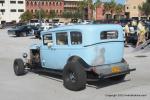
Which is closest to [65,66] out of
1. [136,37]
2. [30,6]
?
[136,37]

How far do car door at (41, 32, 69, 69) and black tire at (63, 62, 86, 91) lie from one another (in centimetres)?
86

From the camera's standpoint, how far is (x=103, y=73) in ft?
37.8

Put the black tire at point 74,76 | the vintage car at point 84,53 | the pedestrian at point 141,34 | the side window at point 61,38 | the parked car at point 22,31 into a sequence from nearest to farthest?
the black tire at point 74,76 < the vintage car at point 84,53 < the side window at point 61,38 < the pedestrian at point 141,34 < the parked car at point 22,31

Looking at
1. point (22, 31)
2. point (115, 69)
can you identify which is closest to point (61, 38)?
point (115, 69)

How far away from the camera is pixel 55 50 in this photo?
1291 cm

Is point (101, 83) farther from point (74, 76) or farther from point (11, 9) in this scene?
point (11, 9)

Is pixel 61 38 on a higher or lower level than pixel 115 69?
higher

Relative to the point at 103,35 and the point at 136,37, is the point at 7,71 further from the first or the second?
the point at 136,37

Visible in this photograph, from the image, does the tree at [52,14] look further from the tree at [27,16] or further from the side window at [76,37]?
the side window at [76,37]

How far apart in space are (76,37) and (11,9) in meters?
134

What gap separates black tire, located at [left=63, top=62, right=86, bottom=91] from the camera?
36.6 ft

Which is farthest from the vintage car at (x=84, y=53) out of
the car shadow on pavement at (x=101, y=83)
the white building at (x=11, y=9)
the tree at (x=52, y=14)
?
the white building at (x=11, y=9)

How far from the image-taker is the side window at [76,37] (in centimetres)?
1187

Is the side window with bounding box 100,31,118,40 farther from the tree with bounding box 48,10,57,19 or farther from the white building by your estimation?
the white building
